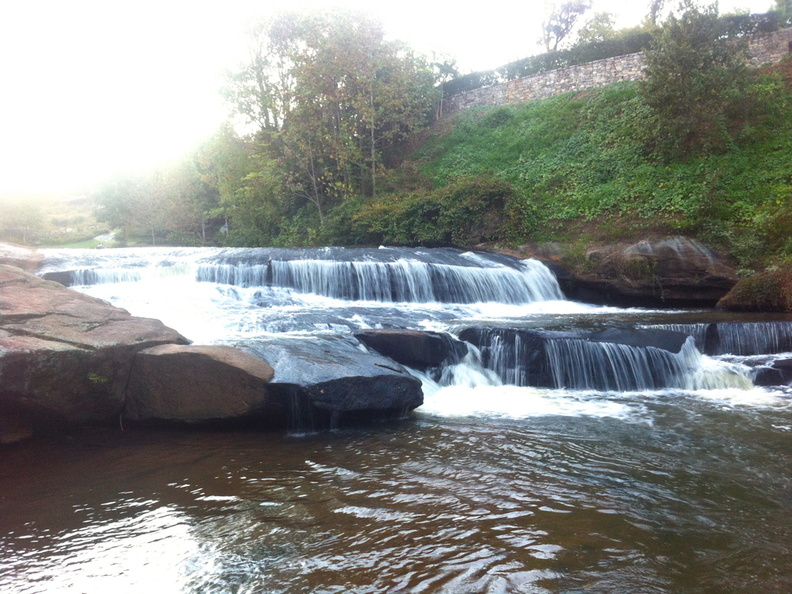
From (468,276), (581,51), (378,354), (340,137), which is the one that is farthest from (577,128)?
(378,354)

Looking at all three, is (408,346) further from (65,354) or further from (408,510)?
(408,510)

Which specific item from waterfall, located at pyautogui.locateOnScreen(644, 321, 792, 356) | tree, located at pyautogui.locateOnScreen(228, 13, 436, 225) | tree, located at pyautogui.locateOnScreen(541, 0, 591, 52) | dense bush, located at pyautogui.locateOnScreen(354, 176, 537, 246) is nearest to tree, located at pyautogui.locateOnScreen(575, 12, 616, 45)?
tree, located at pyautogui.locateOnScreen(541, 0, 591, 52)

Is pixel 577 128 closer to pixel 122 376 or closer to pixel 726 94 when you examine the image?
pixel 726 94

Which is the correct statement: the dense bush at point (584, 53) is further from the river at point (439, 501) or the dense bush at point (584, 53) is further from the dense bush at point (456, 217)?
the river at point (439, 501)

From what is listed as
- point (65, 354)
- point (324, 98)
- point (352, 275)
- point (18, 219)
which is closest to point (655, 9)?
point (324, 98)

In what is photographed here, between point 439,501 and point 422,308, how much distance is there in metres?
8.70

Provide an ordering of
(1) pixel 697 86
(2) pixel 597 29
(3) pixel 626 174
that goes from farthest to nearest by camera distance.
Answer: (2) pixel 597 29 → (3) pixel 626 174 → (1) pixel 697 86

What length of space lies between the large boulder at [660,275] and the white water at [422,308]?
1.13m

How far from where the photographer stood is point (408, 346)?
8445 millimetres

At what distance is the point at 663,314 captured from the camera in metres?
12.1

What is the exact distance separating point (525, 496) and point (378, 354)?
4.36m

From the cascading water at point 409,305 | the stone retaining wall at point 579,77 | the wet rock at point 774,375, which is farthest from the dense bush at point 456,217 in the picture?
the stone retaining wall at point 579,77

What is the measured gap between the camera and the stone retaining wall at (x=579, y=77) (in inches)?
883

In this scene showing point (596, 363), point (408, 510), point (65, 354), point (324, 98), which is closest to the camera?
point (408, 510)
